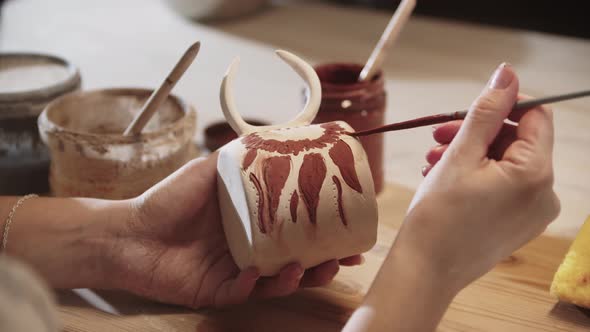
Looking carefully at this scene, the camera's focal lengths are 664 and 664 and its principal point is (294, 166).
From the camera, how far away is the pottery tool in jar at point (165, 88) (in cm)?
93

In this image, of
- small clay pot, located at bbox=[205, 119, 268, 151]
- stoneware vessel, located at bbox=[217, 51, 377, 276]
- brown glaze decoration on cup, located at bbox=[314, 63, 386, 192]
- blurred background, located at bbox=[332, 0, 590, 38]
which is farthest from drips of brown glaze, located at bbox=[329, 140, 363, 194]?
blurred background, located at bbox=[332, 0, 590, 38]

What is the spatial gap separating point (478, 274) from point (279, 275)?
0.23 metres

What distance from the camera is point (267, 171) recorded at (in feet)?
2.50

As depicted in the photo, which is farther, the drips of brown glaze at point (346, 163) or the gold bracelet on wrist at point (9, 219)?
the gold bracelet on wrist at point (9, 219)

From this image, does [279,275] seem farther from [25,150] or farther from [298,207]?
[25,150]

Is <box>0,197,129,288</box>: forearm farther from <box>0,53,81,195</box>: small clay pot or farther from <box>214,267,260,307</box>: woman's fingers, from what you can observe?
<box>0,53,81,195</box>: small clay pot

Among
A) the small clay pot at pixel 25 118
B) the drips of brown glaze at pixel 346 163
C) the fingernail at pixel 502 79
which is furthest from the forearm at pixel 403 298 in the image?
the small clay pot at pixel 25 118

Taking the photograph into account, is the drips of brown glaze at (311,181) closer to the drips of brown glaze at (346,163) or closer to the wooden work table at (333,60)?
the drips of brown glaze at (346,163)

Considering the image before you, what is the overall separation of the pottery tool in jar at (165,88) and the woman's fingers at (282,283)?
31 cm

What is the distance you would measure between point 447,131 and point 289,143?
0.21m

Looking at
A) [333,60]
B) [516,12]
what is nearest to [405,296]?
[333,60]

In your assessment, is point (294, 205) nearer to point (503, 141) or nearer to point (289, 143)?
point (289, 143)

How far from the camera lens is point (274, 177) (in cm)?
76

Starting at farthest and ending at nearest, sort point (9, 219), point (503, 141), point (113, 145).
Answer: point (113, 145), point (9, 219), point (503, 141)
